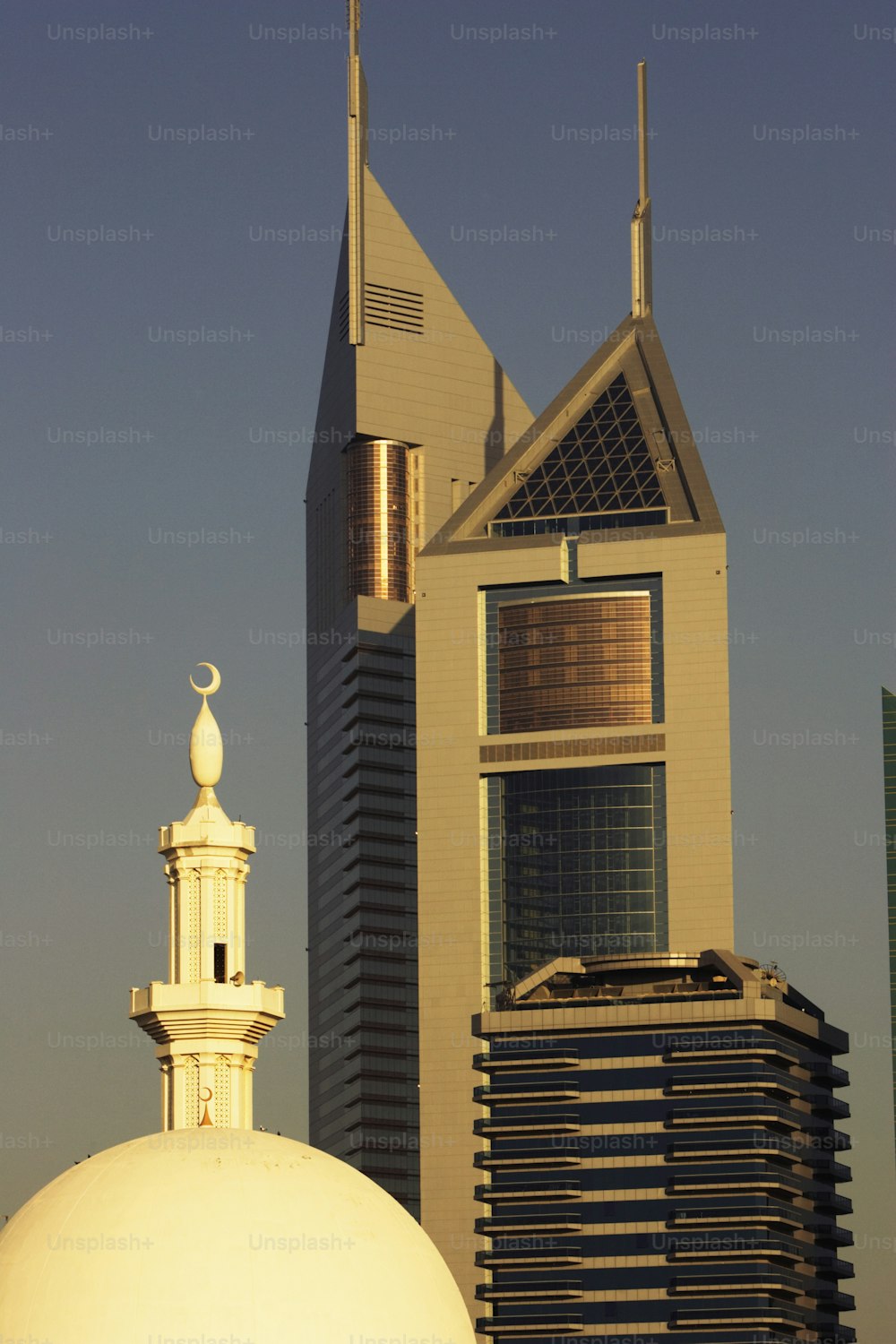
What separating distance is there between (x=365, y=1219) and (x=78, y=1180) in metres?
6.40

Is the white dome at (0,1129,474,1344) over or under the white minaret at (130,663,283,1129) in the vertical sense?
under

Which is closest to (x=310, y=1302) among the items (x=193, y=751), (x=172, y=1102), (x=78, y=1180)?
(x=78, y=1180)

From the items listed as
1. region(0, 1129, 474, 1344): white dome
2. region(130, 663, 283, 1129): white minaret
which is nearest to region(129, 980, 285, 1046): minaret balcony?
region(130, 663, 283, 1129): white minaret

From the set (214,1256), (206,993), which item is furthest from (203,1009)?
(214,1256)

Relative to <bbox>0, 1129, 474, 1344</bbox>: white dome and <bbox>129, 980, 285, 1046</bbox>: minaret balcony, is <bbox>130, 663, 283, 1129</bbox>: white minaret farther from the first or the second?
<bbox>0, 1129, 474, 1344</bbox>: white dome

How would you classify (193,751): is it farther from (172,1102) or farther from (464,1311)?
(464,1311)

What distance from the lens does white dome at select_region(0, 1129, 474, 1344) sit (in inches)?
2704

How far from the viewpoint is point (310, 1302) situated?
68.9 meters

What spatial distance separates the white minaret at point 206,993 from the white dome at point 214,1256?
10514 mm

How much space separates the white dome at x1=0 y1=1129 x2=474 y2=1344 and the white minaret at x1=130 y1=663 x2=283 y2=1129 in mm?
10514

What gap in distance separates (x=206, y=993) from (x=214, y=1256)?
14.4 m

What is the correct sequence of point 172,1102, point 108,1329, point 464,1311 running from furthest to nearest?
point 172,1102, point 464,1311, point 108,1329

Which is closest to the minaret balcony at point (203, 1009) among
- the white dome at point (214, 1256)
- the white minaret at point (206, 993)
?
the white minaret at point (206, 993)

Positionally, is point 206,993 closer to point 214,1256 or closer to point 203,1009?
point 203,1009
